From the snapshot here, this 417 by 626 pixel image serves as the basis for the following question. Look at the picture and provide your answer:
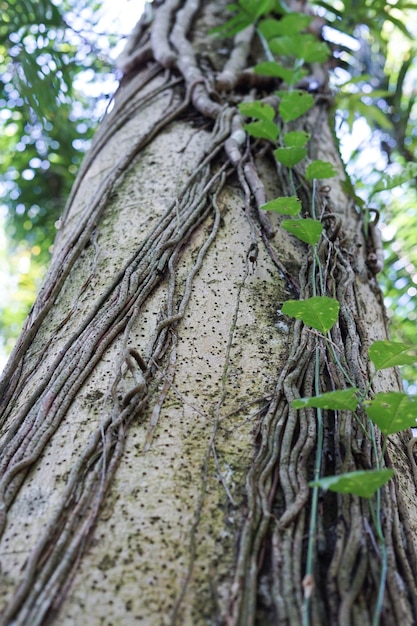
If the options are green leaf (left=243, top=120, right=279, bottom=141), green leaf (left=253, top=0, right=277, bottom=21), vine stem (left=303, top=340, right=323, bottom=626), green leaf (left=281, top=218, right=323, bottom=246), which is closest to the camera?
vine stem (left=303, top=340, right=323, bottom=626)

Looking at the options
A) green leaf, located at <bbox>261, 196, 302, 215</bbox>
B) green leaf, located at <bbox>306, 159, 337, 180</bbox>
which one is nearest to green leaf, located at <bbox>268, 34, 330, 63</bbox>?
green leaf, located at <bbox>306, 159, 337, 180</bbox>

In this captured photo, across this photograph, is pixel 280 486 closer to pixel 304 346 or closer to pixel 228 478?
pixel 228 478

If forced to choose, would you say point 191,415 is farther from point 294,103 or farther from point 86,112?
point 86,112

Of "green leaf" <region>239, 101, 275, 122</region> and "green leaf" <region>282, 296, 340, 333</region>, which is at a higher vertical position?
"green leaf" <region>239, 101, 275, 122</region>

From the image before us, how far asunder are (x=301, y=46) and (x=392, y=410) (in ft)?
4.01

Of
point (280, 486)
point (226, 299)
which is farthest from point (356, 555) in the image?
point (226, 299)

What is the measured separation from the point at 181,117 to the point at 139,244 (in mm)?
575

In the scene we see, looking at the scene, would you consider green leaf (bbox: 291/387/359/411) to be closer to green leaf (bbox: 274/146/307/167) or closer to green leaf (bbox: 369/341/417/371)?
green leaf (bbox: 369/341/417/371)

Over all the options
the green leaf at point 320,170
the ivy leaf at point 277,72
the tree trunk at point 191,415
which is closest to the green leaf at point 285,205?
the tree trunk at point 191,415

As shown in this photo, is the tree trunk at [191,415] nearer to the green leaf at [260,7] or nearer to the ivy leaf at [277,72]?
the ivy leaf at [277,72]

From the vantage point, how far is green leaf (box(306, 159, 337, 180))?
133 centimetres

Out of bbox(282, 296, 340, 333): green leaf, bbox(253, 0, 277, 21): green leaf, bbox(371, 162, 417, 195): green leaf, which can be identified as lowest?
bbox(282, 296, 340, 333): green leaf

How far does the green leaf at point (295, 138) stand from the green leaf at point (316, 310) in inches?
22.5

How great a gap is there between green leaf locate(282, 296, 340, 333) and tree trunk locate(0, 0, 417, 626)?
8 centimetres
